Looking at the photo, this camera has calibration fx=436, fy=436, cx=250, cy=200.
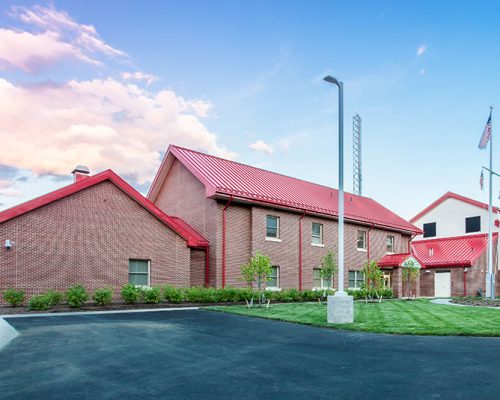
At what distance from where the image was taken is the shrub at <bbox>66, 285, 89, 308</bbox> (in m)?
17.8

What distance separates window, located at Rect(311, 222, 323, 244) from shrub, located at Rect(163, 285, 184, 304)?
38.1 ft

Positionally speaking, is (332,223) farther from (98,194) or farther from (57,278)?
(57,278)

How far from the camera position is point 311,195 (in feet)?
104

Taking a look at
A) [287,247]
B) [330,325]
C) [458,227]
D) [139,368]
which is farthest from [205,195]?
[458,227]

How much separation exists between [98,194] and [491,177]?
25.8 m

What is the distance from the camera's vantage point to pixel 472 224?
1702 inches

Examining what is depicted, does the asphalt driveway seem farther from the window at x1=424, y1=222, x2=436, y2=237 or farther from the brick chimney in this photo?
the window at x1=424, y1=222, x2=436, y2=237

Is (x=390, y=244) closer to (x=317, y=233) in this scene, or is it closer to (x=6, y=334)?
(x=317, y=233)

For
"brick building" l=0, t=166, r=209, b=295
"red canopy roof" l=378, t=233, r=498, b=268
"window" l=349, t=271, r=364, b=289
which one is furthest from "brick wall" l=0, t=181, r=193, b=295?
"red canopy roof" l=378, t=233, r=498, b=268

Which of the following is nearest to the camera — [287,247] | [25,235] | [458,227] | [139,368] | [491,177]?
[139,368]

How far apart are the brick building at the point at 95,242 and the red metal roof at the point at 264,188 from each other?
11.5ft

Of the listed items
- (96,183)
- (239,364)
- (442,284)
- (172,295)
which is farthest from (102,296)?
(442,284)

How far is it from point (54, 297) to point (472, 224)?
3950 cm

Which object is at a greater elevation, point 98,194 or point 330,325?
point 98,194
